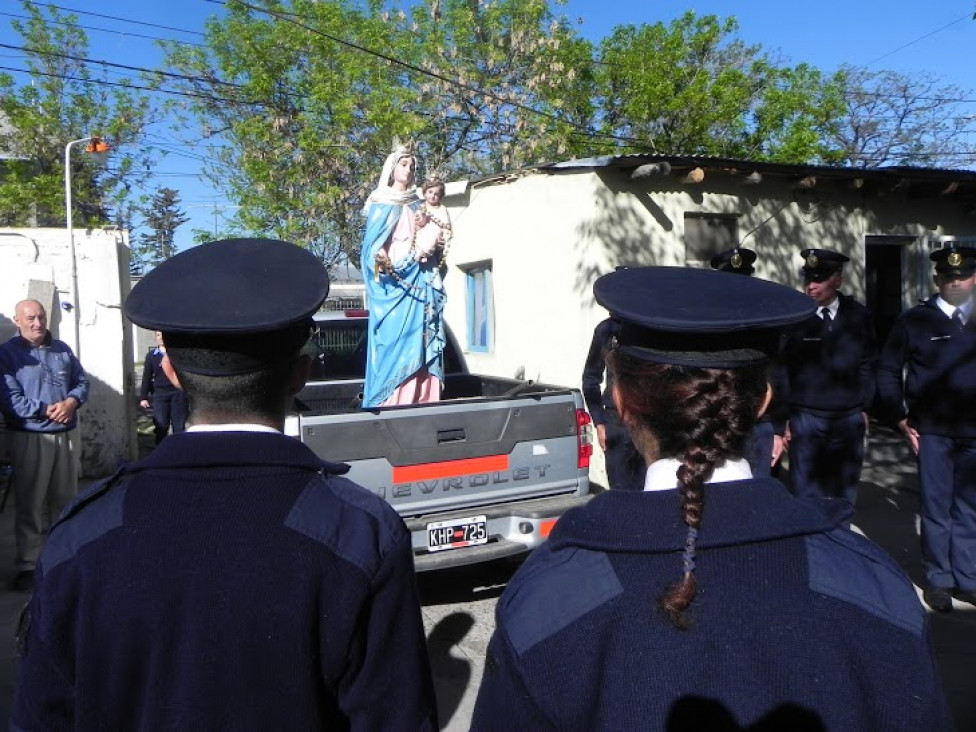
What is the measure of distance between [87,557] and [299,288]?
0.61 meters

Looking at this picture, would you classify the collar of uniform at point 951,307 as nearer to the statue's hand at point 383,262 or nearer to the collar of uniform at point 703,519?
the statue's hand at point 383,262

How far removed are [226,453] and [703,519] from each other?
2.75 ft

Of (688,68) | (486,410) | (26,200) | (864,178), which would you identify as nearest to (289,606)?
(486,410)

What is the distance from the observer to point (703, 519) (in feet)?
4.20

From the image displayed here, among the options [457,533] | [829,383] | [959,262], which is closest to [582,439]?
[457,533]

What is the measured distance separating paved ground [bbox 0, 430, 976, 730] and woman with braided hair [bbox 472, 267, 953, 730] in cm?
303

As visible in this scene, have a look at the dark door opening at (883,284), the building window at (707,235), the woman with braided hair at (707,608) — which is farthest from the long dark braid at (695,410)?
the dark door opening at (883,284)

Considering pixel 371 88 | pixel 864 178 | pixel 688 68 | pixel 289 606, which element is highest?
pixel 688 68

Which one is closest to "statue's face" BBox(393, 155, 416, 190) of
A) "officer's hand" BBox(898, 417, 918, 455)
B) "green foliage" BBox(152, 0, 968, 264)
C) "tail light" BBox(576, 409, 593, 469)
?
"tail light" BBox(576, 409, 593, 469)

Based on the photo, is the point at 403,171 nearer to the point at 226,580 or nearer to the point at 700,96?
the point at 226,580

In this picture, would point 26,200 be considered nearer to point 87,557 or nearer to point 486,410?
point 486,410

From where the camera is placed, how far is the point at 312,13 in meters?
19.1

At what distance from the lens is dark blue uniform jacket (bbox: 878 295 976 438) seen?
5113 millimetres

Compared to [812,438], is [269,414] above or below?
above
